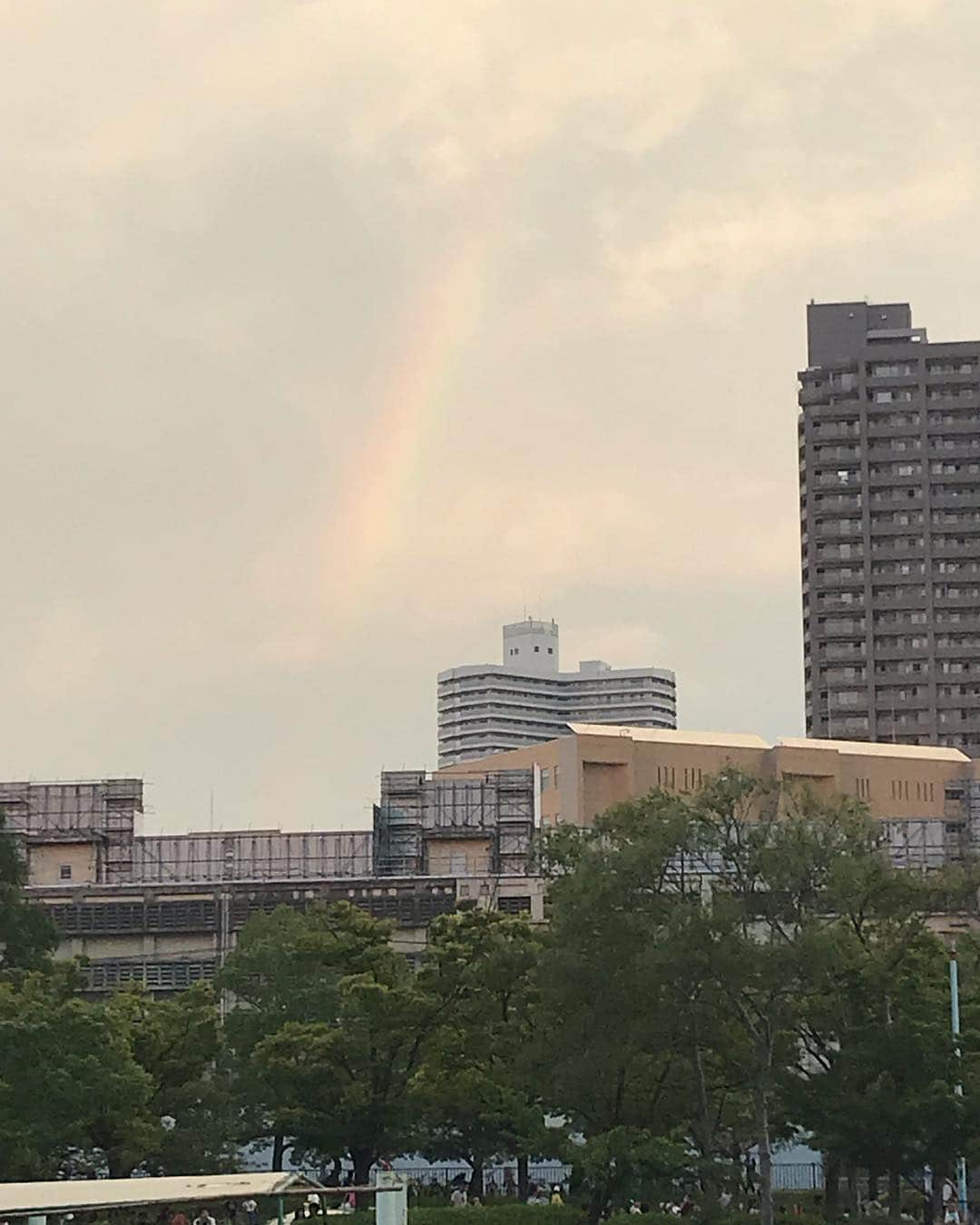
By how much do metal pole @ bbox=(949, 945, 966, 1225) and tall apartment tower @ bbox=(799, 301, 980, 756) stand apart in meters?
82.6

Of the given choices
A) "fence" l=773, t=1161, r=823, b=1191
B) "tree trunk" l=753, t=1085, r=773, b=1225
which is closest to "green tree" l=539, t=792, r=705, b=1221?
"tree trunk" l=753, t=1085, r=773, b=1225

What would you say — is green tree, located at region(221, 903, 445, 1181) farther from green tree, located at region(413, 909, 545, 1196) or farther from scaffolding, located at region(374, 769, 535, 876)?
scaffolding, located at region(374, 769, 535, 876)

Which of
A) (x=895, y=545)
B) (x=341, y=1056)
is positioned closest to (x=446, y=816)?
(x=895, y=545)

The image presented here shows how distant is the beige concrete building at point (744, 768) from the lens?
11319 centimetres

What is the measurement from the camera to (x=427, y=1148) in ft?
189

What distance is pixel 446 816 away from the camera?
10931cm

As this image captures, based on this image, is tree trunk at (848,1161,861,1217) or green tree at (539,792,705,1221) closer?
green tree at (539,792,705,1221)

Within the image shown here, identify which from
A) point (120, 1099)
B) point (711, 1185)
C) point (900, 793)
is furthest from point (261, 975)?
point (900, 793)

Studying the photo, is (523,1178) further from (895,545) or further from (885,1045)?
(895,545)

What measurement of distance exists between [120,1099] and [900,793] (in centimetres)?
7651

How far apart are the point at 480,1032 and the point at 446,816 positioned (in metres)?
53.4

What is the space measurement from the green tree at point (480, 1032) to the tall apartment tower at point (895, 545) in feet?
278

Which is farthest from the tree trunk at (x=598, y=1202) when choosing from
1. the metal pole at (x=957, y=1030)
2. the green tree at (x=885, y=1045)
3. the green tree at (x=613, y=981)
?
the metal pole at (x=957, y=1030)

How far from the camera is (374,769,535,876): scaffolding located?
355 feet
